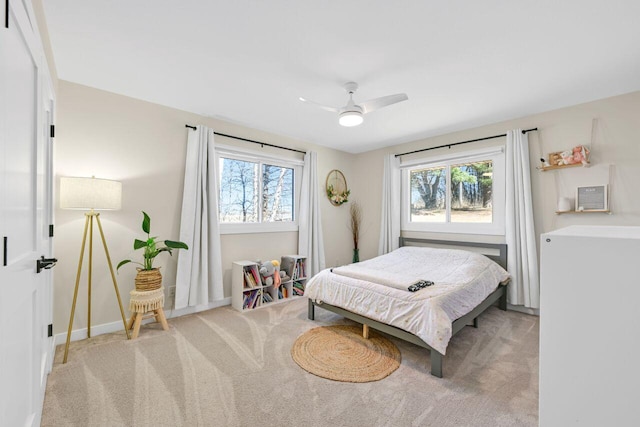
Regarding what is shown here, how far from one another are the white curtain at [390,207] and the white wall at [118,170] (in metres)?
2.53

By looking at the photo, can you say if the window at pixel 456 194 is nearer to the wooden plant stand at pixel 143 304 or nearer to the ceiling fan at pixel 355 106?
the ceiling fan at pixel 355 106

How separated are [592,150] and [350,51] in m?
2.98

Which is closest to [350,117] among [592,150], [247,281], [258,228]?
[258,228]

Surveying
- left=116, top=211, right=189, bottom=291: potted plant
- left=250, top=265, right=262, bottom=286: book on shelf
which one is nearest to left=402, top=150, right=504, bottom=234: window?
left=250, top=265, right=262, bottom=286: book on shelf

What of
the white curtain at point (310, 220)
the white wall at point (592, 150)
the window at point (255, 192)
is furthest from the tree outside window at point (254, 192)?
the white wall at point (592, 150)

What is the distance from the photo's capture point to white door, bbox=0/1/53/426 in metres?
1.00

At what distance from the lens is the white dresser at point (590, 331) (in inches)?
26.5

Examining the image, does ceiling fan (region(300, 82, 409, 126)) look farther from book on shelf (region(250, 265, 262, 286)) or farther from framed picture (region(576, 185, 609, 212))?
framed picture (region(576, 185, 609, 212))

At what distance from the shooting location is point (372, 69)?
242cm

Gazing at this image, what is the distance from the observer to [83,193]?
7.79ft

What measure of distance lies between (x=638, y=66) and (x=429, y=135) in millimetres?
2216

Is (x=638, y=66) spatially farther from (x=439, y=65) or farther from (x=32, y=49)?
(x=32, y=49)

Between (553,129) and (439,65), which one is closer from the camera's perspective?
(439,65)

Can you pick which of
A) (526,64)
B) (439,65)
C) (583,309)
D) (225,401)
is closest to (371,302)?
(225,401)
